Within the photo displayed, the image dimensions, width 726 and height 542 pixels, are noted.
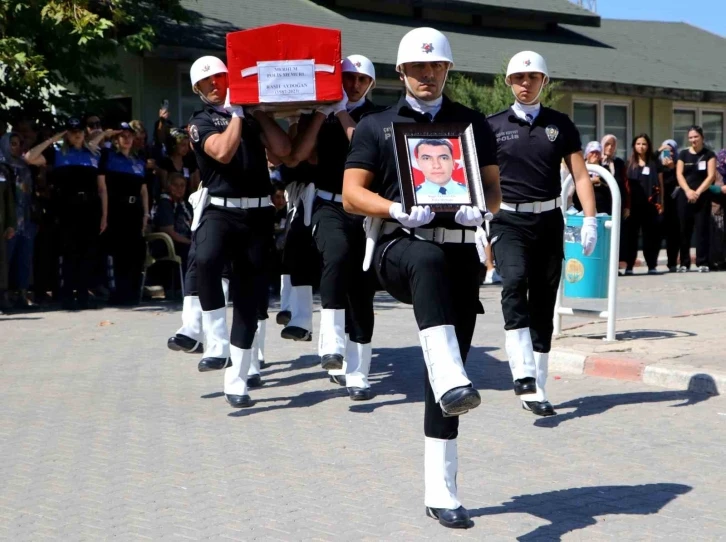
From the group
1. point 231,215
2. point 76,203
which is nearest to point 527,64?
point 231,215

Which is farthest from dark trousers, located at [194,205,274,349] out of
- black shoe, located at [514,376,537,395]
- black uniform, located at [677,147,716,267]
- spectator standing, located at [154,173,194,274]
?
black uniform, located at [677,147,716,267]

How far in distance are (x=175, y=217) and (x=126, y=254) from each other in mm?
1002

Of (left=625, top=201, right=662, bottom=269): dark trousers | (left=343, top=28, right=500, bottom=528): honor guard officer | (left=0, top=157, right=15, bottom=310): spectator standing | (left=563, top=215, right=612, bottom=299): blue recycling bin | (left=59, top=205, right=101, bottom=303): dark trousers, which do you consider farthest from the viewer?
(left=625, top=201, right=662, bottom=269): dark trousers

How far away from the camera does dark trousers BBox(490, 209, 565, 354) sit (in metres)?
7.92

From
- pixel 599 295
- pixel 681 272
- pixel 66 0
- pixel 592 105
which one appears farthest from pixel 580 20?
pixel 599 295

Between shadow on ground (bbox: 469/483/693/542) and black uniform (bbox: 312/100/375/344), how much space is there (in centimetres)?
290

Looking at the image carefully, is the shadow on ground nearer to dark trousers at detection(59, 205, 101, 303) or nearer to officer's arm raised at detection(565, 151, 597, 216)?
officer's arm raised at detection(565, 151, 597, 216)

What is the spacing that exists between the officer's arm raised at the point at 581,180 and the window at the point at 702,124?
23589 millimetres

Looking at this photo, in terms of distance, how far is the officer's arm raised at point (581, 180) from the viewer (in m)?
8.16

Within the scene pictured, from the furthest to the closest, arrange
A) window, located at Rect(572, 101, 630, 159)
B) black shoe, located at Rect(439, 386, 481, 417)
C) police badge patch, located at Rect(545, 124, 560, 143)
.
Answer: window, located at Rect(572, 101, 630, 159) → police badge patch, located at Rect(545, 124, 560, 143) → black shoe, located at Rect(439, 386, 481, 417)

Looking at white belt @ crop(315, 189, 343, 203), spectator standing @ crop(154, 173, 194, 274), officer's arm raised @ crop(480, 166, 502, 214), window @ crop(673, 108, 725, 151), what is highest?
window @ crop(673, 108, 725, 151)

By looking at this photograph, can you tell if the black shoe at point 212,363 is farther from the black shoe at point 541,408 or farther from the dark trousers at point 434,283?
the dark trousers at point 434,283

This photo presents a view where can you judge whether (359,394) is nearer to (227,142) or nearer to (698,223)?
(227,142)

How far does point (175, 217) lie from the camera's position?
15719 mm
